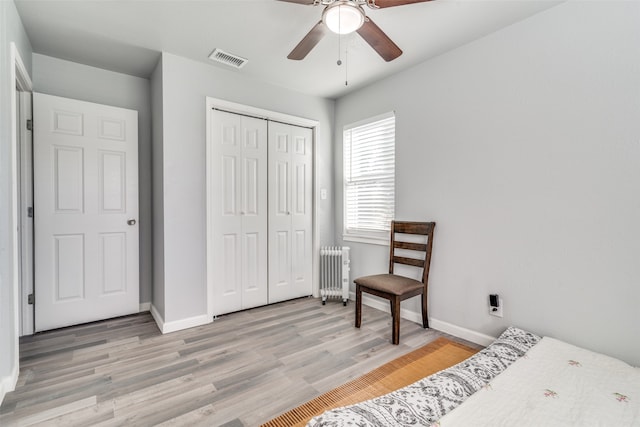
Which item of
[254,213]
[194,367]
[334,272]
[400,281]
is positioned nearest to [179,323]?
[194,367]

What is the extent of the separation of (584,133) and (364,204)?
2027mm

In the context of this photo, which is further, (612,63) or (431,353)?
(431,353)

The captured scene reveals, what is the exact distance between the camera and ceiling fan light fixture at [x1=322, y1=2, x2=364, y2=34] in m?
1.58

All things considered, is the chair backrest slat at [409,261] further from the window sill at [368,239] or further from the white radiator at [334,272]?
the white radiator at [334,272]

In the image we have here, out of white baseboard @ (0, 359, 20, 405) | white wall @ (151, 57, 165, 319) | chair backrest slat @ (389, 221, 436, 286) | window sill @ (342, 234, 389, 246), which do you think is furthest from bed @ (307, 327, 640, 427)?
white wall @ (151, 57, 165, 319)

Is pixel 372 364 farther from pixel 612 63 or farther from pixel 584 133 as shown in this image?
pixel 612 63

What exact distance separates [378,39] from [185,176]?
2.04m

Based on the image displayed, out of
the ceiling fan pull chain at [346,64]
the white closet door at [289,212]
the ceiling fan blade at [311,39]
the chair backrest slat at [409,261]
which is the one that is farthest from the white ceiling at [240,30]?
the chair backrest slat at [409,261]

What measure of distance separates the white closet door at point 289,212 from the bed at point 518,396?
2.15 meters

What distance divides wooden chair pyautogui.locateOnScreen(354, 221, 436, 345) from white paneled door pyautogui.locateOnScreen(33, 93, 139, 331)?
7.95 ft

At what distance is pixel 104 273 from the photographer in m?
2.96

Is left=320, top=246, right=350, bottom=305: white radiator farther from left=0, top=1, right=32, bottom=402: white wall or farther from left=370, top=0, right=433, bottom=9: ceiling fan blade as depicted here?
left=0, top=1, right=32, bottom=402: white wall

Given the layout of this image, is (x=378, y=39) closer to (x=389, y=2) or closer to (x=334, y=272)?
(x=389, y=2)

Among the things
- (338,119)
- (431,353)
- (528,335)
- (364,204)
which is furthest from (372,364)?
(338,119)
